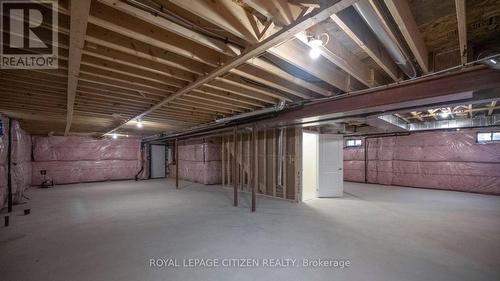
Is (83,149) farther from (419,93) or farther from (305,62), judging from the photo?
(419,93)

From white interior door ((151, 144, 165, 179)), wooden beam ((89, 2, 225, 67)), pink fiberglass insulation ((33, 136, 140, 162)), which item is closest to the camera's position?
wooden beam ((89, 2, 225, 67))

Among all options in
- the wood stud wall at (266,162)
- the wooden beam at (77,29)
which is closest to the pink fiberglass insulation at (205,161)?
the wood stud wall at (266,162)

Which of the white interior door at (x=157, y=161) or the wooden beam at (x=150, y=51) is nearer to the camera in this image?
the wooden beam at (x=150, y=51)

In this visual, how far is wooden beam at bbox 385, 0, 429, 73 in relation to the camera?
1508mm

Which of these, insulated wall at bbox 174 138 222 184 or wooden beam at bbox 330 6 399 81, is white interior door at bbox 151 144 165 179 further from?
wooden beam at bbox 330 6 399 81

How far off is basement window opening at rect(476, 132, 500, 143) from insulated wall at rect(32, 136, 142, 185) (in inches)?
516

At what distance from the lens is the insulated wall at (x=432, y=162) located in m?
6.80

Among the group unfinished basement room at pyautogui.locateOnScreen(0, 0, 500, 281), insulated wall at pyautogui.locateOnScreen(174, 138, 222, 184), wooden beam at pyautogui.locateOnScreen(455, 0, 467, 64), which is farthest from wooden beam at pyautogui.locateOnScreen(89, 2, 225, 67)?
insulated wall at pyautogui.locateOnScreen(174, 138, 222, 184)

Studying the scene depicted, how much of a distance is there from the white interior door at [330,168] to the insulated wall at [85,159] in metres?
8.78

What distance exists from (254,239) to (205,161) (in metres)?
6.13

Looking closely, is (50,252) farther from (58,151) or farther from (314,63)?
(58,151)

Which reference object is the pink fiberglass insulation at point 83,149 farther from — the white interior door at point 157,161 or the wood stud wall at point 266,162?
the wood stud wall at point 266,162

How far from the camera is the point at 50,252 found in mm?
2803

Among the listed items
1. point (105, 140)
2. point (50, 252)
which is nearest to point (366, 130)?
point (50, 252)
